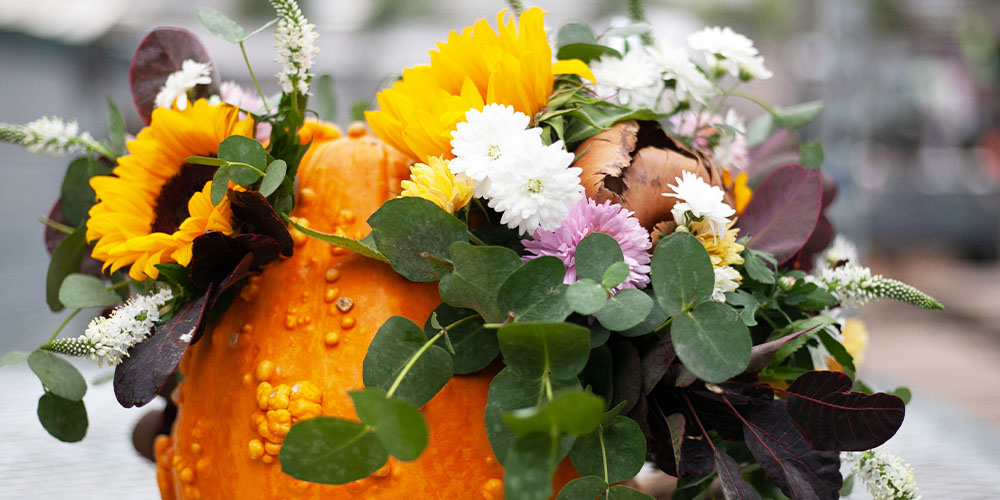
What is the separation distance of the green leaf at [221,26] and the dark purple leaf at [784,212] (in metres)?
0.35

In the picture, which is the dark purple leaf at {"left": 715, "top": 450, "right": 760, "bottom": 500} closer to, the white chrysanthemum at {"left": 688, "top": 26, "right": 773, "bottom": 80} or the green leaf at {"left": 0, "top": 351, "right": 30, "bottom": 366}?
the white chrysanthemum at {"left": 688, "top": 26, "right": 773, "bottom": 80}

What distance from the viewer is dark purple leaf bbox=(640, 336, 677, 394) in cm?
43

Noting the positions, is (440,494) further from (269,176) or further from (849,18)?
(849,18)

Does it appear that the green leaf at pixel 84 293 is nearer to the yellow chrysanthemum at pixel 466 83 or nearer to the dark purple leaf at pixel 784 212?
the yellow chrysanthemum at pixel 466 83

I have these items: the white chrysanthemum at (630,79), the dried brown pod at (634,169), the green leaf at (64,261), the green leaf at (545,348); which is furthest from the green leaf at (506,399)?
the green leaf at (64,261)

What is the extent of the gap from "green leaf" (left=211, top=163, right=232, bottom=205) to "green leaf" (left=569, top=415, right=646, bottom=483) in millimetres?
233

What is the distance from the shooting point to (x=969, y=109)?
16.1ft

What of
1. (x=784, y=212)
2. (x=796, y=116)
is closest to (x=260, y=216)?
(x=784, y=212)

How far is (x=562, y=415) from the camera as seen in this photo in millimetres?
315

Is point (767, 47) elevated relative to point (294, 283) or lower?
lower

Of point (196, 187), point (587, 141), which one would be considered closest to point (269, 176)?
point (196, 187)

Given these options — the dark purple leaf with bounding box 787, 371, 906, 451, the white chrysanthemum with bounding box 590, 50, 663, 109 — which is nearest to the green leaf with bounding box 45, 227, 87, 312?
the white chrysanthemum with bounding box 590, 50, 663, 109

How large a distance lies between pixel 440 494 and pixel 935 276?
4.38 m

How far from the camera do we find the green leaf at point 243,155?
46cm
